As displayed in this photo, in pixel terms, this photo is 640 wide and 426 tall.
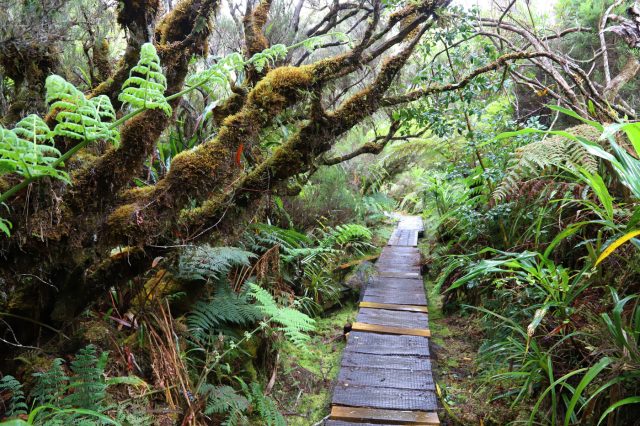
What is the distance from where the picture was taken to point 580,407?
91.2 inches

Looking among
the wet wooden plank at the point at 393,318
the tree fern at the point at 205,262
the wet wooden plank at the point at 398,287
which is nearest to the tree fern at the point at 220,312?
the tree fern at the point at 205,262

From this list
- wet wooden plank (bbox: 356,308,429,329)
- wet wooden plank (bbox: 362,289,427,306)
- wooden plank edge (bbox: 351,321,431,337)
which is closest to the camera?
wooden plank edge (bbox: 351,321,431,337)

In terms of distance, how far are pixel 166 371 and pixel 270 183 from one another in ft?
4.32

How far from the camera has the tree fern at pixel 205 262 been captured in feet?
10.2

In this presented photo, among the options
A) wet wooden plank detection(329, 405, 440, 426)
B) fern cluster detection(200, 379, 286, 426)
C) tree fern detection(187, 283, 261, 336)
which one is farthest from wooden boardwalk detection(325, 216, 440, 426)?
tree fern detection(187, 283, 261, 336)

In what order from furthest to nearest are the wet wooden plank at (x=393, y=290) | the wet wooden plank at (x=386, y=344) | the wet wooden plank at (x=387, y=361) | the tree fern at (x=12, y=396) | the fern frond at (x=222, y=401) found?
1. the wet wooden plank at (x=393, y=290)
2. the wet wooden plank at (x=386, y=344)
3. the wet wooden plank at (x=387, y=361)
4. the fern frond at (x=222, y=401)
5. the tree fern at (x=12, y=396)

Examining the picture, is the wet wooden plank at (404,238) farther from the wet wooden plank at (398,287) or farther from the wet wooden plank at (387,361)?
the wet wooden plank at (387,361)

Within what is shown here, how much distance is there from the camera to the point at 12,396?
1.92 m

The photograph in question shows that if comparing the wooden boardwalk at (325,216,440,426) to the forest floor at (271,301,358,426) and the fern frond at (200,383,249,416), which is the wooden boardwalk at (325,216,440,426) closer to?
the forest floor at (271,301,358,426)

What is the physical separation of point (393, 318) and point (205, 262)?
76.2 inches

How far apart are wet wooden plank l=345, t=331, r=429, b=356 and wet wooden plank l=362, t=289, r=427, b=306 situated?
759 mm

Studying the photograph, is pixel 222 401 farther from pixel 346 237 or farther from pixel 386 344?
pixel 346 237

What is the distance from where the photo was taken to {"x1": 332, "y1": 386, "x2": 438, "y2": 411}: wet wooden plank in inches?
111

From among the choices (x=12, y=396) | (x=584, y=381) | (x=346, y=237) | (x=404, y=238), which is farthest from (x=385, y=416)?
(x=404, y=238)
